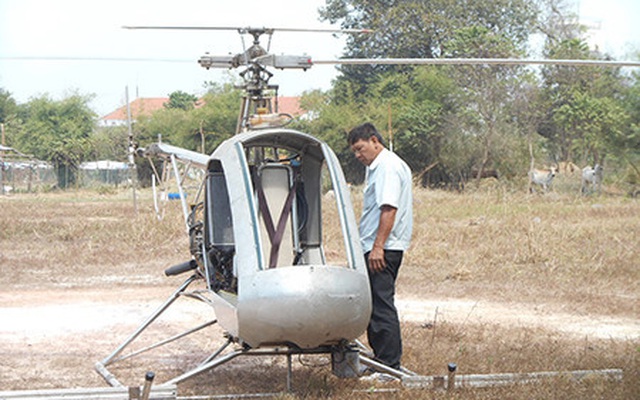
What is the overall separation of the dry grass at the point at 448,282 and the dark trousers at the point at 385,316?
0.33m

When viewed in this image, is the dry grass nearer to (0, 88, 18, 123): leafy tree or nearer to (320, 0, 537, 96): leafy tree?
(320, 0, 537, 96): leafy tree

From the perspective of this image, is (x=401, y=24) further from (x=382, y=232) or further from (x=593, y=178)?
(x=382, y=232)

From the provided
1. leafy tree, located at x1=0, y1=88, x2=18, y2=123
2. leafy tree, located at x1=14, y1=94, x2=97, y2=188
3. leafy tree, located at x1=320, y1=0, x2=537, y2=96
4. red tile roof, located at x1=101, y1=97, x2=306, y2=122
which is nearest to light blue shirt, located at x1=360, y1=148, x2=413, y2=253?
red tile roof, located at x1=101, y1=97, x2=306, y2=122

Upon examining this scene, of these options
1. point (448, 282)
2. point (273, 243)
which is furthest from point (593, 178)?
point (273, 243)

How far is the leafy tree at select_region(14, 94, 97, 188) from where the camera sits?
124ft

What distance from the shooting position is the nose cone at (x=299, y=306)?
480 centimetres

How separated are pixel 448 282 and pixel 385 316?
5.33 meters

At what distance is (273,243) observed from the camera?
548 cm

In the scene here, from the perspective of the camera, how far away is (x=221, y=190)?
6113 mm

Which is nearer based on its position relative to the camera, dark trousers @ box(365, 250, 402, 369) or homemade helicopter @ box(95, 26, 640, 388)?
homemade helicopter @ box(95, 26, 640, 388)

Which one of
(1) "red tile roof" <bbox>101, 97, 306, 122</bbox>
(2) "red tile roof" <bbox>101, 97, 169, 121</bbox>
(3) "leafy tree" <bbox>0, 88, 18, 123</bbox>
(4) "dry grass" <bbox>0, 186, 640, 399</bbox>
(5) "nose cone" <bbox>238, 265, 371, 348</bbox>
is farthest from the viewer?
(3) "leafy tree" <bbox>0, 88, 18, 123</bbox>

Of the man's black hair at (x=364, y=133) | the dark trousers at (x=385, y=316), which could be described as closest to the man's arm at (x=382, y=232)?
the dark trousers at (x=385, y=316)

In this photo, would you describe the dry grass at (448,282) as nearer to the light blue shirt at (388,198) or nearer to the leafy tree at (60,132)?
the light blue shirt at (388,198)

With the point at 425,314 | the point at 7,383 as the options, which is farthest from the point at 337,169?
the point at 425,314
